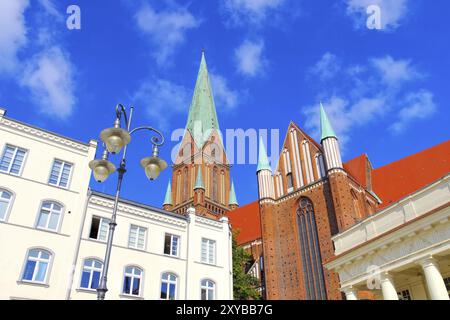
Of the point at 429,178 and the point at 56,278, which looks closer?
the point at 56,278

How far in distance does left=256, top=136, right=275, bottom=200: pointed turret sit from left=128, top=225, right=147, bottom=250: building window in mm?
18927

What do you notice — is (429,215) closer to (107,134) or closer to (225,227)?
(107,134)

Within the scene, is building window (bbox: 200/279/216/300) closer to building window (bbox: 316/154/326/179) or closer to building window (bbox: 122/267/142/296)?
building window (bbox: 122/267/142/296)

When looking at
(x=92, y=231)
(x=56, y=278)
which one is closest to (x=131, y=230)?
(x=92, y=231)

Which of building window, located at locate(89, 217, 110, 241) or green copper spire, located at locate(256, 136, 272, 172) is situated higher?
green copper spire, located at locate(256, 136, 272, 172)

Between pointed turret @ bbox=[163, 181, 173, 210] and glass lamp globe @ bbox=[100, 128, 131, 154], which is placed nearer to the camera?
glass lamp globe @ bbox=[100, 128, 131, 154]

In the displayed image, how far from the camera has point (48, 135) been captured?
19.7 m

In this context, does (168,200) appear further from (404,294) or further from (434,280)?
(434,280)

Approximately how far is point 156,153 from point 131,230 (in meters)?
13.6

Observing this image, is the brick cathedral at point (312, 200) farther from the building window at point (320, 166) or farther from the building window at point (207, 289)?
the building window at point (207, 289)

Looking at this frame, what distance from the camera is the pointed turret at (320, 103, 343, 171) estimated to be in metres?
33.4

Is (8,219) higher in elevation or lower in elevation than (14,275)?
higher

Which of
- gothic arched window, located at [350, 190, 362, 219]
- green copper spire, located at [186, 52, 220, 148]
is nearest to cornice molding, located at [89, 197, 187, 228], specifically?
gothic arched window, located at [350, 190, 362, 219]

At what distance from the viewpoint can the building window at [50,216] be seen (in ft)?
58.3
